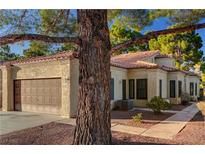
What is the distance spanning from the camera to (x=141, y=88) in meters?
13.0

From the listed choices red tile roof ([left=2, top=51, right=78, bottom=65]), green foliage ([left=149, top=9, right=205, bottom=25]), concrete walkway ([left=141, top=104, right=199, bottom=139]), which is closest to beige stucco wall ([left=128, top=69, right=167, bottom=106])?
concrete walkway ([left=141, top=104, right=199, bottom=139])

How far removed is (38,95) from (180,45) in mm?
7151

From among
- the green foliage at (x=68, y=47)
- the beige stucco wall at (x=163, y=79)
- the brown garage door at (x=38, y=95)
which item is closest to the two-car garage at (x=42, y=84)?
the brown garage door at (x=38, y=95)

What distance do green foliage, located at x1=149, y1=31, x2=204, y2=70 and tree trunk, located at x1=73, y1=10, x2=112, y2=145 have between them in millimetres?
5364

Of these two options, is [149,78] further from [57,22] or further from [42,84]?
[57,22]

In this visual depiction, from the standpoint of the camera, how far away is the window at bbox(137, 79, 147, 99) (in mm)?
12727

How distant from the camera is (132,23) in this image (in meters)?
6.93

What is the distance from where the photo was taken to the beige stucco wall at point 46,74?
9.61 meters

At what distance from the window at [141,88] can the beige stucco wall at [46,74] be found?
15.5 feet

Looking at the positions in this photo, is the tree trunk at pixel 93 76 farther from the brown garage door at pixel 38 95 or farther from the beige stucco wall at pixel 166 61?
the beige stucco wall at pixel 166 61

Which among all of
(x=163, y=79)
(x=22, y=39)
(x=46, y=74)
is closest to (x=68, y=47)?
(x=22, y=39)

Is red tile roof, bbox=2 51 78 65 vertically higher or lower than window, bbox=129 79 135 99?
higher

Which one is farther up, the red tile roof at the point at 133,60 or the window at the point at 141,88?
the red tile roof at the point at 133,60

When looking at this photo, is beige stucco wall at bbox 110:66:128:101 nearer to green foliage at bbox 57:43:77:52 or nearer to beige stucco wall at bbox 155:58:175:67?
beige stucco wall at bbox 155:58:175:67
